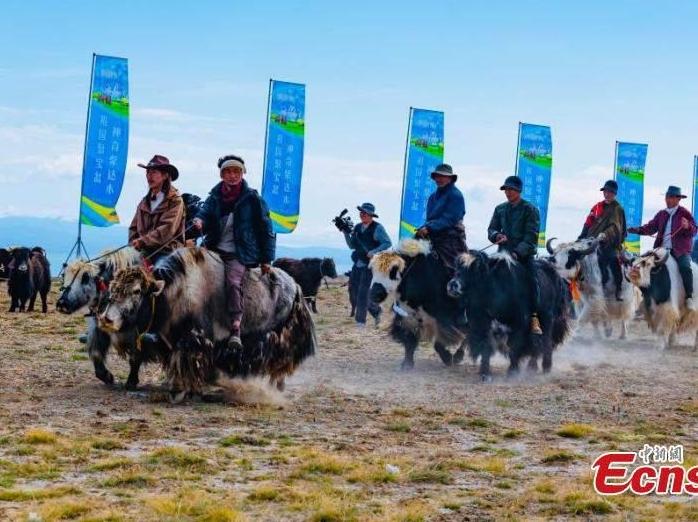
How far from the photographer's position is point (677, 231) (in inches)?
528

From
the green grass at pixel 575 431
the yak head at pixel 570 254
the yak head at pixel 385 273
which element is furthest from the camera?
the yak head at pixel 570 254

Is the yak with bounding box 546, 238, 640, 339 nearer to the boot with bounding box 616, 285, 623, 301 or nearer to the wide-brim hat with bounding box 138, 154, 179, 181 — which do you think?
the boot with bounding box 616, 285, 623, 301

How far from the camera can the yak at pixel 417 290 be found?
10.3 metres

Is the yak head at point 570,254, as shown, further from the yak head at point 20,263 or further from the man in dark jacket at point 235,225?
the yak head at point 20,263

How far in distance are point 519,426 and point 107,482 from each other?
3209mm

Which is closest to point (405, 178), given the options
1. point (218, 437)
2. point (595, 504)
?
point (218, 437)

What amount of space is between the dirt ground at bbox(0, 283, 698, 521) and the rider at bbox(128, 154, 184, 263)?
116 cm

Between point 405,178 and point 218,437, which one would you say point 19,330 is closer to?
point 218,437

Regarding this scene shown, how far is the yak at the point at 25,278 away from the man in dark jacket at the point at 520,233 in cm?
915

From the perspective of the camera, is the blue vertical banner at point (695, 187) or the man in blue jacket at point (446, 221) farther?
the blue vertical banner at point (695, 187)

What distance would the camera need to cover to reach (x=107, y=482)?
5199 mm

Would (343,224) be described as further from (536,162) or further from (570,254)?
(536,162)

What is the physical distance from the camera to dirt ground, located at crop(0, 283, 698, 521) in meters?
4.90

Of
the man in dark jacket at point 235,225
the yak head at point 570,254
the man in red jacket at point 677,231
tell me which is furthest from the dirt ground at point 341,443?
the man in red jacket at point 677,231
